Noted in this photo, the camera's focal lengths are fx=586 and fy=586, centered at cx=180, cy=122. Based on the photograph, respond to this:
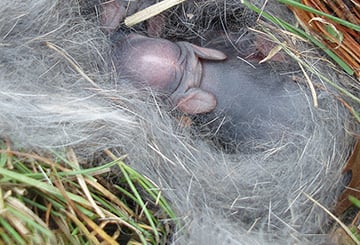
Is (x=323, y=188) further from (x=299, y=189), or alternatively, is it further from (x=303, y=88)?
(x=303, y=88)

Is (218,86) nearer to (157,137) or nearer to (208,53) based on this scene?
(208,53)

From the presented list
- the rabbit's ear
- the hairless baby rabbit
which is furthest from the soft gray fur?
the rabbit's ear

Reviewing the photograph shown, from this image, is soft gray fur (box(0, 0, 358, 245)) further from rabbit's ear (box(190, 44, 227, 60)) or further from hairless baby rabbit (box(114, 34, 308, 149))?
rabbit's ear (box(190, 44, 227, 60))

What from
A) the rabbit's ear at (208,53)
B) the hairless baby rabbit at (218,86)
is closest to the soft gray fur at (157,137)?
the hairless baby rabbit at (218,86)

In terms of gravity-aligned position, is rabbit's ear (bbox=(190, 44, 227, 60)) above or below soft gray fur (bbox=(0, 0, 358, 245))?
above

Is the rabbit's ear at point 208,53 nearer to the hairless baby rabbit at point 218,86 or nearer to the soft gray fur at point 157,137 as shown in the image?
the hairless baby rabbit at point 218,86

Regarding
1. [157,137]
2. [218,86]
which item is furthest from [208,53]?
[157,137]
